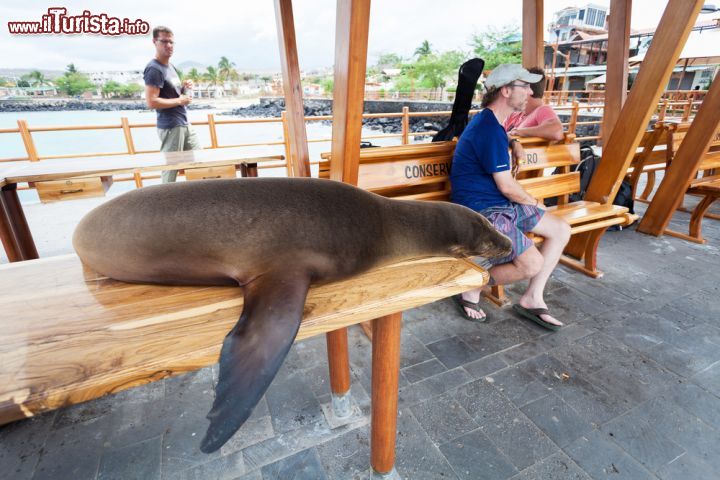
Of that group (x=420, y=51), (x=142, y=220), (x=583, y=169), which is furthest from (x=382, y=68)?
(x=142, y=220)

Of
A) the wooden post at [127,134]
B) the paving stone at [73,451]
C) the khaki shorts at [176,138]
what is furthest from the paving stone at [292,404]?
the wooden post at [127,134]

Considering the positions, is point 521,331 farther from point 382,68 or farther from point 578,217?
point 382,68

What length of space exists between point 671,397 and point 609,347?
45 centimetres

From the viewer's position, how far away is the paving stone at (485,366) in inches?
85.0

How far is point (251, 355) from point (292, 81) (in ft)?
6.89

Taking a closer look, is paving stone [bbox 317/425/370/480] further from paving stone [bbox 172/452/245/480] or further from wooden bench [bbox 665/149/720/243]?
wooden bench [bbox 665/149/720/243]

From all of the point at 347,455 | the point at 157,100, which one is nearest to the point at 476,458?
the point at 347,455

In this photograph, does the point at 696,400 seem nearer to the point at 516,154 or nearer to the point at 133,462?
the point at 516,154

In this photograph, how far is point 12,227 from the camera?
271 centimetres

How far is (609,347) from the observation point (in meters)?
2.39

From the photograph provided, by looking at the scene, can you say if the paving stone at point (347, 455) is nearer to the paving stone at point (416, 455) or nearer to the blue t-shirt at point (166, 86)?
the paving stone at point (416, 455)

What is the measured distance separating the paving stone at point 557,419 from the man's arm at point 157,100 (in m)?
4.21

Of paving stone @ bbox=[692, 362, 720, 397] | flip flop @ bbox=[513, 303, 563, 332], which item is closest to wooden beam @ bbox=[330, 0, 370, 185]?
flip flop @ bbox=[513, 303, 563, 332]

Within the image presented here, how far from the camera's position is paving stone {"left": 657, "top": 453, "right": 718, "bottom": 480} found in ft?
5.06
